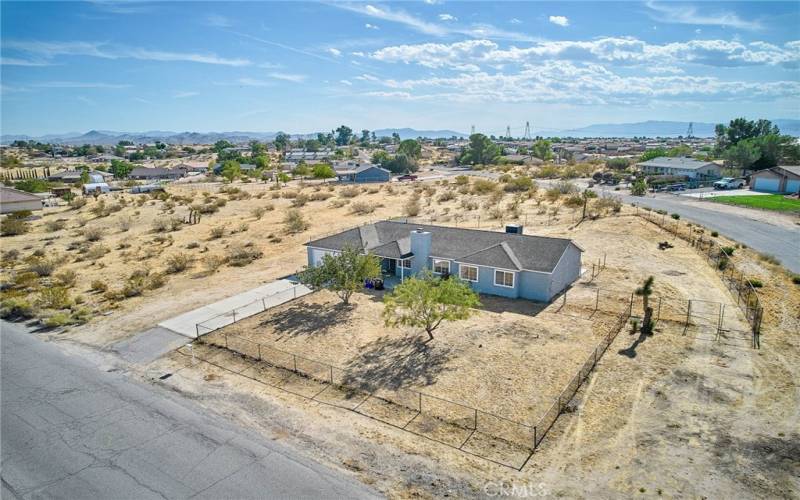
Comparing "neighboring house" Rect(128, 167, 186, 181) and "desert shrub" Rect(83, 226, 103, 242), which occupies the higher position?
"neighboring house" Rect(128, 167, 186, 181)

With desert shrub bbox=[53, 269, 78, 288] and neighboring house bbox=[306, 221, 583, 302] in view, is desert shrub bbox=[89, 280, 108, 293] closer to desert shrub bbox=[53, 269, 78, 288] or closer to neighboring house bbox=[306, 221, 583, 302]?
desert shrub bbox=[53, 269, 78, 288]

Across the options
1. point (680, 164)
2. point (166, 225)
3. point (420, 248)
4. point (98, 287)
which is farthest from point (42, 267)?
point (680, 164)

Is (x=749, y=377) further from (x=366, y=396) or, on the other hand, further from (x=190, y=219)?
(x=190, y=219)

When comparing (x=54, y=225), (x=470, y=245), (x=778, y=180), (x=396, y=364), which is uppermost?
(x=778, y=180)

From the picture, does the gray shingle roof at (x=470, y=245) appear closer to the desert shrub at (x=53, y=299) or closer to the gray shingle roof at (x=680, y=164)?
the desert shrub at (x=53, y=299)

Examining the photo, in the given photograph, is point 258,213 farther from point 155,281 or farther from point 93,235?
point 155,281

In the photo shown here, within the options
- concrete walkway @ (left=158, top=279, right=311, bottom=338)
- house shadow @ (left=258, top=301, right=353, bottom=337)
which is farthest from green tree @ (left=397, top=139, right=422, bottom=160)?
house shadow @ (left=258, top=301, right=353, bottom=337)
